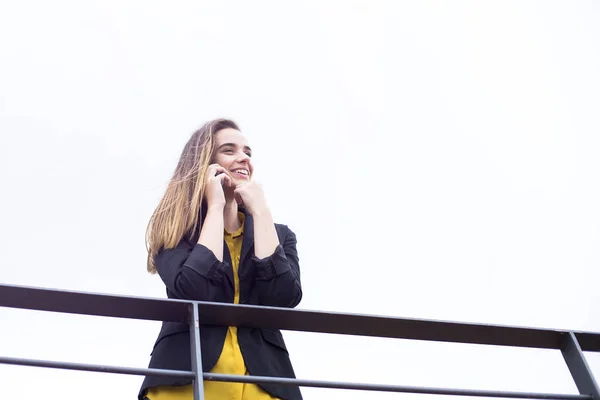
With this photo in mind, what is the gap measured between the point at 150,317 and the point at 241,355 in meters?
0.54

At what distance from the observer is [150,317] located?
71.0 inches

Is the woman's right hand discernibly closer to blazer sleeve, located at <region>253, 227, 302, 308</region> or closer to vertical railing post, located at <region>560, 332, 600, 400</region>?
blazer sleeve, located at <region>253, 227, 302, 308</region>

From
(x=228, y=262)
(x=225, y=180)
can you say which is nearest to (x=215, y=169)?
(x=225, y=180)

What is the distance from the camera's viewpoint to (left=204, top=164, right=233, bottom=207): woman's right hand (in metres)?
2.72

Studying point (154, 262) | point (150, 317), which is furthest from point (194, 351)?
point (154, 262)

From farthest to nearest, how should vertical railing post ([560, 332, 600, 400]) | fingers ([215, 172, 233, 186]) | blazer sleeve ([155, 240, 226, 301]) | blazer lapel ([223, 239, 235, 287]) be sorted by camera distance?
fingers ([215, 172, 233, 186]), blazer lapel ([223, 239, 235, 287]), blazer sleeve ([155, 240, 226, 301]), vertical railing post ([560, 332, 600, 400])

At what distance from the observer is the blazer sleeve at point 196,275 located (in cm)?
240

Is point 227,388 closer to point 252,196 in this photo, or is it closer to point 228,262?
point 228,262

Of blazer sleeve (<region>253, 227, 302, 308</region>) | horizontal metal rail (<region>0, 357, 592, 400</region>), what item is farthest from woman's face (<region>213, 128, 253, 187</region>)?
horizontal metal rail (<region>0, 357, 592, 400</region>)

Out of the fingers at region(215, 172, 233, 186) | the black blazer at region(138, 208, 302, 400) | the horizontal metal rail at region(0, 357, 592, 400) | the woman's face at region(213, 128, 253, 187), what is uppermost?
the woman's face at region(213, 128, 253, 187)

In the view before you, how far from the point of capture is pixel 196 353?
176cm

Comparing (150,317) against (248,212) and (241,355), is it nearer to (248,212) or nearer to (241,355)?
(241,355)

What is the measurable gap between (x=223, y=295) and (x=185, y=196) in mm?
553

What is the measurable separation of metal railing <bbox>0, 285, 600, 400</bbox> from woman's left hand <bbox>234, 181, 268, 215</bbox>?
2.74 feet
